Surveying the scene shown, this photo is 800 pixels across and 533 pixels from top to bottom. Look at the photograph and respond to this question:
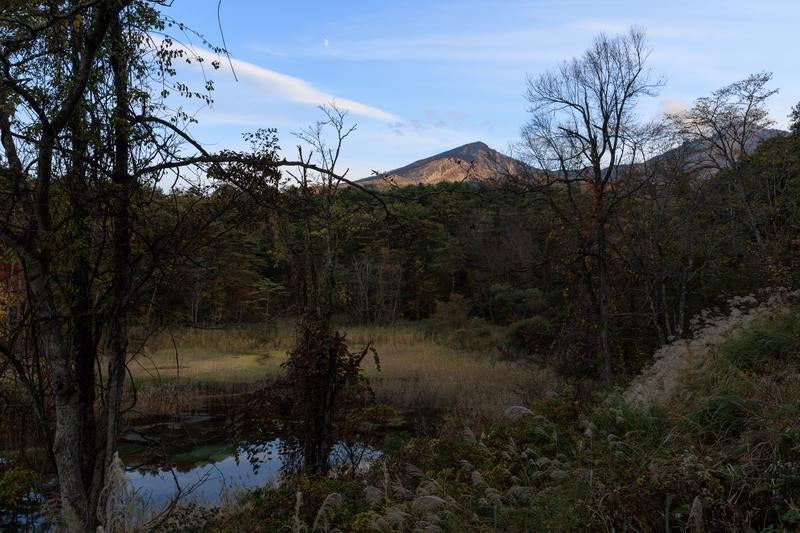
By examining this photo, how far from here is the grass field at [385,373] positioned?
16.8 m

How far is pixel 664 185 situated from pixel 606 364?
12658mm

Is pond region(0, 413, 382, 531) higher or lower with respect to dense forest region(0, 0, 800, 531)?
lower

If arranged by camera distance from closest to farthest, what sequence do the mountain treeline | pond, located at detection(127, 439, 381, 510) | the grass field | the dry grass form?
the mountain treeline, pond, located at detection(127, 439, 381, 510), the dry grass, the grass field

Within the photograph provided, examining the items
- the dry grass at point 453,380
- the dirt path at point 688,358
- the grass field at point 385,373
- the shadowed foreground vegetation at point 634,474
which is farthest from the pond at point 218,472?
the dirt path at point 688,358

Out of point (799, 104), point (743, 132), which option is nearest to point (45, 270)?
point (743, 132)

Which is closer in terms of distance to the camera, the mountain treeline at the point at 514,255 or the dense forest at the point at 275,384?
the dense forest at the point at 275,384

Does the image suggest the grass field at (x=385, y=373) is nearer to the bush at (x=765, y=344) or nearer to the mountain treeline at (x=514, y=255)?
the mountain treeline at (x=514, y=255)

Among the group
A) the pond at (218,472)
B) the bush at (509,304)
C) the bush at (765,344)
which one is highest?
the bush at (765,344)

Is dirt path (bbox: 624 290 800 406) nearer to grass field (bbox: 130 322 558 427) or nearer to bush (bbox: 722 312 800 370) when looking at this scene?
bush (bbox: 722 312 800 370)

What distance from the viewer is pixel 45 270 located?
466 centimetres

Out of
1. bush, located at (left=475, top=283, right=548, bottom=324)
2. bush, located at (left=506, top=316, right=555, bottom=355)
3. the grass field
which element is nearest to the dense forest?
the grass field

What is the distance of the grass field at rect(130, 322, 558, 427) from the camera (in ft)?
55.0

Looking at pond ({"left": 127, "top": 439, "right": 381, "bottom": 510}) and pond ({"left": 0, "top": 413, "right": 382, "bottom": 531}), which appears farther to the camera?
pond ({"left": 127, "top": 439, "right": 381, "bottom": 510})

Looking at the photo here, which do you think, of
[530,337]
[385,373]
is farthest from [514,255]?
[385,373]
